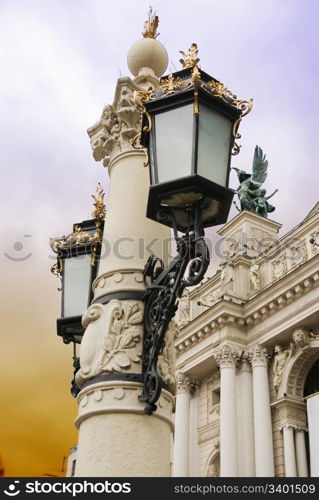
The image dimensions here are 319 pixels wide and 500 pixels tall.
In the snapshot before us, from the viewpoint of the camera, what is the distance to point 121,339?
14.1 feet

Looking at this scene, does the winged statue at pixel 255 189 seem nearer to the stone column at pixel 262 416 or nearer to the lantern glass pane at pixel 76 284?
the stone column at pixel 262 416

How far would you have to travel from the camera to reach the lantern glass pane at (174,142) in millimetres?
4336

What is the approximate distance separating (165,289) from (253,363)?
2454 centimetres

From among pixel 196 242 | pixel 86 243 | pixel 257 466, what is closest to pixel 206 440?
pixel 257 466

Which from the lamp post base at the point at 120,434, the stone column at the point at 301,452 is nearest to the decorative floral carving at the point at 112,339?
the lamp post base at the point at 120,434

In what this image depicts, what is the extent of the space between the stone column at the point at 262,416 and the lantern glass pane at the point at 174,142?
2320cm

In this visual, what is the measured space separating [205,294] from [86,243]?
26982mm

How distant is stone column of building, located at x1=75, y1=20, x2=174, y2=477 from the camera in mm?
4014

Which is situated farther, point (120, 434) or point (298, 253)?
point (298, 253)

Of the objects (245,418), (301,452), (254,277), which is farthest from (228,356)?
(301,452)

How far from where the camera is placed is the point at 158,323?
4.17 meters

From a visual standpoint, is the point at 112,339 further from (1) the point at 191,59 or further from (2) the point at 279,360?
(2) the point at 279,360

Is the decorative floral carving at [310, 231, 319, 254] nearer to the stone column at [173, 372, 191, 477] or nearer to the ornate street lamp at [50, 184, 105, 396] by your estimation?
the stone column at [173, 372, 191, 477]

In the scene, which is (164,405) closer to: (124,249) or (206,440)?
(124,249)
